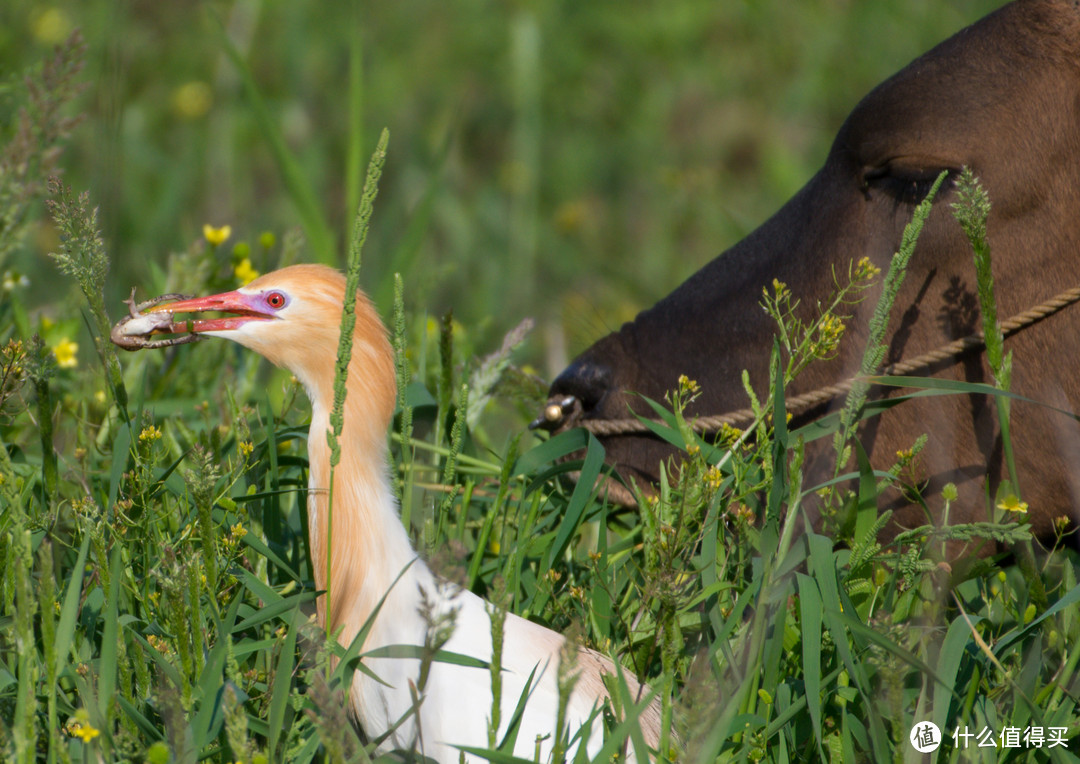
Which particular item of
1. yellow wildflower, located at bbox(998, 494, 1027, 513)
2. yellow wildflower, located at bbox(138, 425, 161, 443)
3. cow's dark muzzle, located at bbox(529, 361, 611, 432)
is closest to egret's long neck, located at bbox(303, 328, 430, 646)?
yellow wildflower, located at bbox(138, 425, 161, 443)

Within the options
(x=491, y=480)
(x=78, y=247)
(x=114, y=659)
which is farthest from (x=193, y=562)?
(x=491, y=480)

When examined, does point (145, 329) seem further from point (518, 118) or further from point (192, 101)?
point (192, 101)

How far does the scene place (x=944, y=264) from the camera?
A: 2689 mm

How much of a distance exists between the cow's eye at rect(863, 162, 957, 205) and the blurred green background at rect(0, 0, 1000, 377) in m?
3.38

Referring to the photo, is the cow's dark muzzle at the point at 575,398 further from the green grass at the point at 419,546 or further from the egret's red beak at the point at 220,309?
the egret's red beak at the point at 220,309

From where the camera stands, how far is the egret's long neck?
2158mm

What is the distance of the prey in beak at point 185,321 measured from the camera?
2.15 metres

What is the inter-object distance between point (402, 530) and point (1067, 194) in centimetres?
163

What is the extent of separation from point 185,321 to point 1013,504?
5.44 ft

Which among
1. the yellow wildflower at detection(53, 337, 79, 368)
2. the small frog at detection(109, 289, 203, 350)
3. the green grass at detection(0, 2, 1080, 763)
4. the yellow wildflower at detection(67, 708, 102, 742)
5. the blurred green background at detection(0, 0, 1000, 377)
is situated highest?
the blurred green background at detection(0, 0, 1000, 377)

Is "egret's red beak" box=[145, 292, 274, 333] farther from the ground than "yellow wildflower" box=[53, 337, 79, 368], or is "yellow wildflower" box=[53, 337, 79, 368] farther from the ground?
"yellow wildflower" box=[53, 337, 79, 368]

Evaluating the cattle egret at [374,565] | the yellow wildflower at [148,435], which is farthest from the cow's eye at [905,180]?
the yellow wildflower at [148,435]

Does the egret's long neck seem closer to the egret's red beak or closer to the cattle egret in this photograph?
the cattle egret

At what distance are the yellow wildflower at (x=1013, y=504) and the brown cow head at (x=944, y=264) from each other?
9.1 inches
